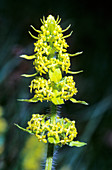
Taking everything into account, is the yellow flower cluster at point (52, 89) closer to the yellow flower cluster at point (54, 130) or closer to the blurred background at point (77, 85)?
the yellow flower cluster at point (54, 130)

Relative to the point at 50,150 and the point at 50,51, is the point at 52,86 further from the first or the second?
the point at 50,150

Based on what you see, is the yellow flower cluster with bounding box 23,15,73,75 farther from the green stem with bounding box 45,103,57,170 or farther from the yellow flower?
the green stem with bounding box 45,103,57,170

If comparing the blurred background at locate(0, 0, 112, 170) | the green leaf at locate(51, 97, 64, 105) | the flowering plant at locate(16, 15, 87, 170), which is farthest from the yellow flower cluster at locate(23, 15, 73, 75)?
the blurred background at locate(0, 0, 112, 170)

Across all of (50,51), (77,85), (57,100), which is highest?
(77,85)

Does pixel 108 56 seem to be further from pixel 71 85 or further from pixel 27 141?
pixel 71 85

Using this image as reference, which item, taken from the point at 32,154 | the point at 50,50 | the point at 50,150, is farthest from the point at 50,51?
the point at 32,154

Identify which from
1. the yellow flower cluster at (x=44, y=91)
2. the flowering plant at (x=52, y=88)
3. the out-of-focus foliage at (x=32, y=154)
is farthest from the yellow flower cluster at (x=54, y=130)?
the out-of-focus foliage at (x=32, y=154)
